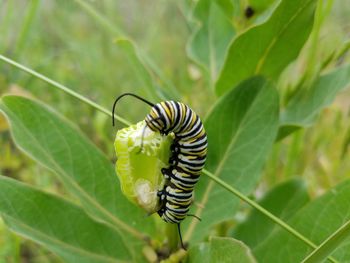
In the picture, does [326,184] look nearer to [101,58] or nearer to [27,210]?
[27,210]

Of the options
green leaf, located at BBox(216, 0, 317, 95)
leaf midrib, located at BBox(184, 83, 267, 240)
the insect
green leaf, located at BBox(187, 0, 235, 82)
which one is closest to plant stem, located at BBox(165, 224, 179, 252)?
leaf midrib, located at BBox(184, 83, 267, 240)

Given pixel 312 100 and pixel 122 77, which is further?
pixel 122 77

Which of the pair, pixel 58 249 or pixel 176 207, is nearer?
pixel 176 207

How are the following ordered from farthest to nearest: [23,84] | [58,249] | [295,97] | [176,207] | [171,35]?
[171,35] < [23,84] < [295,97] < [58,249] < [176,207]

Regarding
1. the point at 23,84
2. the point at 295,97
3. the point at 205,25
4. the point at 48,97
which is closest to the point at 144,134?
the point at 295,97

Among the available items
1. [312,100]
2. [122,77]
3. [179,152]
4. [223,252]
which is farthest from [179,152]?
[122,77]

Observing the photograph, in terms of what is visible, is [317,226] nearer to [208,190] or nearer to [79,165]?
[208,190]
